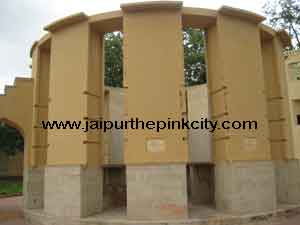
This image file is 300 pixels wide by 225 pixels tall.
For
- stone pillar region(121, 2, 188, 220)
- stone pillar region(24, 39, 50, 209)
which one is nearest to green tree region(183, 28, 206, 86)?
stone pillar region(24, 39, 50, 209)

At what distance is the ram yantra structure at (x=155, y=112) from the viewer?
27.6 ft

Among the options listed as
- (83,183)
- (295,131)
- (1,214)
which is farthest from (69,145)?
(295,131)

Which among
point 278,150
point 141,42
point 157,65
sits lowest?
point 278,150

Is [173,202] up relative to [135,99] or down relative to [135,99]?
down

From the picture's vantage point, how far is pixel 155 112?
869 centimetres

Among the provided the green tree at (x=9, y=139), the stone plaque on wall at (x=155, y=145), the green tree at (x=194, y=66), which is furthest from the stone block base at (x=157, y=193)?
the green tree at (x=9, y=139)

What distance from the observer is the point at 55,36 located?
10180mm

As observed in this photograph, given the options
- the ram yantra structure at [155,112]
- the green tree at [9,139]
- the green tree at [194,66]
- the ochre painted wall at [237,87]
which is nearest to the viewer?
the ram yantra structure at [155,112]

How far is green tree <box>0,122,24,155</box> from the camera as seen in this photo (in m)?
24.4

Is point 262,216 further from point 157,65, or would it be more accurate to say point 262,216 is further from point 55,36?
point 55,36

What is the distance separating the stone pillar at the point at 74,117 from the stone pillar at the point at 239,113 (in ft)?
11.8

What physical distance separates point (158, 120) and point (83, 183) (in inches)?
107

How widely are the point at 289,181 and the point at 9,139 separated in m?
20.7

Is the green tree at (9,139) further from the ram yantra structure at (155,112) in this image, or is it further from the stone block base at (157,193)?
the stone block base at (157,193)
